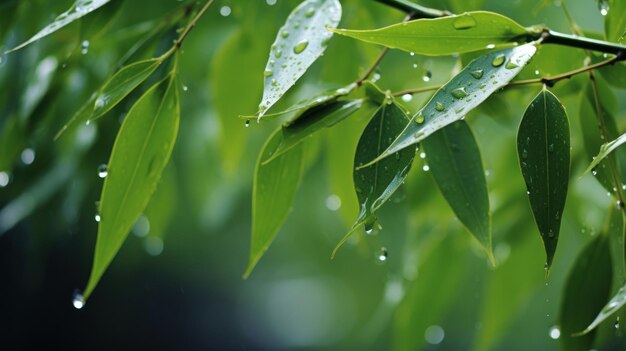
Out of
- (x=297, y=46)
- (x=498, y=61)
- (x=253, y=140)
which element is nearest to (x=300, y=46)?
(x=297, y=46)

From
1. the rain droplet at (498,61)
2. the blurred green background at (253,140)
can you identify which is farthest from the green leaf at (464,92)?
the blurred green background at (253,140)

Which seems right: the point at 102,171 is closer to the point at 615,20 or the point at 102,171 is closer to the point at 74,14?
the point at 74,14

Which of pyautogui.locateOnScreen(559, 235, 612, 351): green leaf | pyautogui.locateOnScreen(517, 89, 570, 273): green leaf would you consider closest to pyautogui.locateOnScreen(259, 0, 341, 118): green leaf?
pyautogui.locateOnScreen(517, 89, 570, 273): green leaf

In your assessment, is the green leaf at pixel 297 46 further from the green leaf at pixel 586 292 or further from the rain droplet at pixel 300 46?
the green leaf at pixel 586 292

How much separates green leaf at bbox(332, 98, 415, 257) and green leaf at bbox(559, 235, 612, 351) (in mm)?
208

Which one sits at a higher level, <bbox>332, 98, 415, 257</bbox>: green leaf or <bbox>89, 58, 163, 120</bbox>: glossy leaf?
<bbox>89, 58, 163, 120</bbox>: glossy leaf

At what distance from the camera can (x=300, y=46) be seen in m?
0.38

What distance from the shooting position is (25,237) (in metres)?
0.92

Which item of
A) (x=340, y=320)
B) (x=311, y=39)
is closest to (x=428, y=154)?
(x=311, y=39)

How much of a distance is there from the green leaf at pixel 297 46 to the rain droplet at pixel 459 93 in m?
0.07

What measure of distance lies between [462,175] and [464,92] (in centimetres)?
12

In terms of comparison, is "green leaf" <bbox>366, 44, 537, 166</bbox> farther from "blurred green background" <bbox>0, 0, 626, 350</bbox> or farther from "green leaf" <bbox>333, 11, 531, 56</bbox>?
"blurred green background" <bbox>0, 0, 626, 350</bbox>

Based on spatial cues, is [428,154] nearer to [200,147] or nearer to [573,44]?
[573,44]

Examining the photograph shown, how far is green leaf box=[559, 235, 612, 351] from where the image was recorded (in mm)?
500
